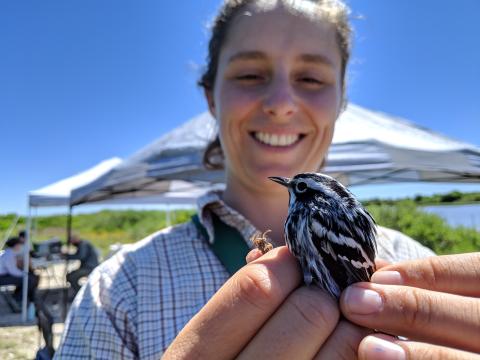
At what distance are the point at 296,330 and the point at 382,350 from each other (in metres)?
0.21

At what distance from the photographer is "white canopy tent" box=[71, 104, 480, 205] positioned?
14.0 ft

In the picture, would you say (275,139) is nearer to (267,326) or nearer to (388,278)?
(388,278)

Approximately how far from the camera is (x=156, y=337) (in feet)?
4.62

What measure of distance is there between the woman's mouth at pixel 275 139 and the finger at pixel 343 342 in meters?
1.03

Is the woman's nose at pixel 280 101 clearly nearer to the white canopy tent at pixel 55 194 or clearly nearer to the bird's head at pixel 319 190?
the bird's head at pixel 319 190

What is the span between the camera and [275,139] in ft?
5.83

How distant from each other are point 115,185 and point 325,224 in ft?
15.7

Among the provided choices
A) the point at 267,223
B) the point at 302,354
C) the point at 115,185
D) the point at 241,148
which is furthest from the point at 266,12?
the point at 115,185

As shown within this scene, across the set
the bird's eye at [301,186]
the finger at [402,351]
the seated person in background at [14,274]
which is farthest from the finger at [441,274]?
the seated person in background at [14,274]

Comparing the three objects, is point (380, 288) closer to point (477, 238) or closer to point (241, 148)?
point (241, 148)

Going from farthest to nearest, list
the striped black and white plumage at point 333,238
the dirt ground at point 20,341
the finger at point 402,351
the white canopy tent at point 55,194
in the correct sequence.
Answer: the white canopy tent at point 55,194 < the dirt ground at point 20,341 < the striped black and white plumage at point 333,238 < the finger at point 402,351

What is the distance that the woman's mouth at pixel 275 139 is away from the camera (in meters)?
1.78

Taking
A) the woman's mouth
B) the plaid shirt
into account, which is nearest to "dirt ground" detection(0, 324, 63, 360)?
the plaid shirt

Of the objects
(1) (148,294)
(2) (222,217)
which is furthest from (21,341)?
(2) (222,217)
